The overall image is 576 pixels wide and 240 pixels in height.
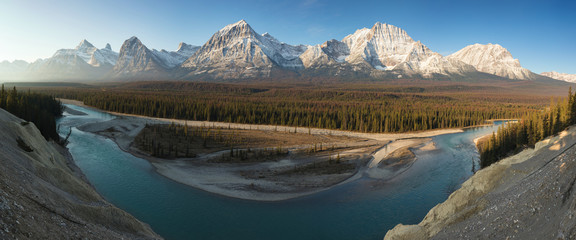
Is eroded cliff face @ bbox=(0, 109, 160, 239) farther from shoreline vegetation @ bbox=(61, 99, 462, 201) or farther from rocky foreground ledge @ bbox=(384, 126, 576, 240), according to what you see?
rocky foreground ledge @ bbox=(384, 126, 576, 240)

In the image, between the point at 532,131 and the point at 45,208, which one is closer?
the point at 45,208

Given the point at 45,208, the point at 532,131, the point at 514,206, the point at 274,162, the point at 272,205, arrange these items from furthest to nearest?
the point at 532,131 < the point at 274,162 < the point at 272,205 < the point at 514,206 < the point at 45,208

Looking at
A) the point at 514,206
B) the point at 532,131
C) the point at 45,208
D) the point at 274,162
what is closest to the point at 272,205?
the point at 274,162

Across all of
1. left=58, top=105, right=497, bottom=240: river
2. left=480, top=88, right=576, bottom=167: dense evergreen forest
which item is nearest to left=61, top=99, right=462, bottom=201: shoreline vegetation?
left=58, top=105, right=497, bottom=240: river

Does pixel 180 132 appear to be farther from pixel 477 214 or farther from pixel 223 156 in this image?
pixel 477 214

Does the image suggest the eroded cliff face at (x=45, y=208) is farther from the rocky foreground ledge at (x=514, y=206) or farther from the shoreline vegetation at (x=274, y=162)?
the rocky foreground ledge at (x=514, y=206)

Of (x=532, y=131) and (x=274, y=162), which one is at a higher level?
(x=532, y=131)

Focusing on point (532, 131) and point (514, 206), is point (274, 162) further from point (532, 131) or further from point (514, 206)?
point (532, 131)
